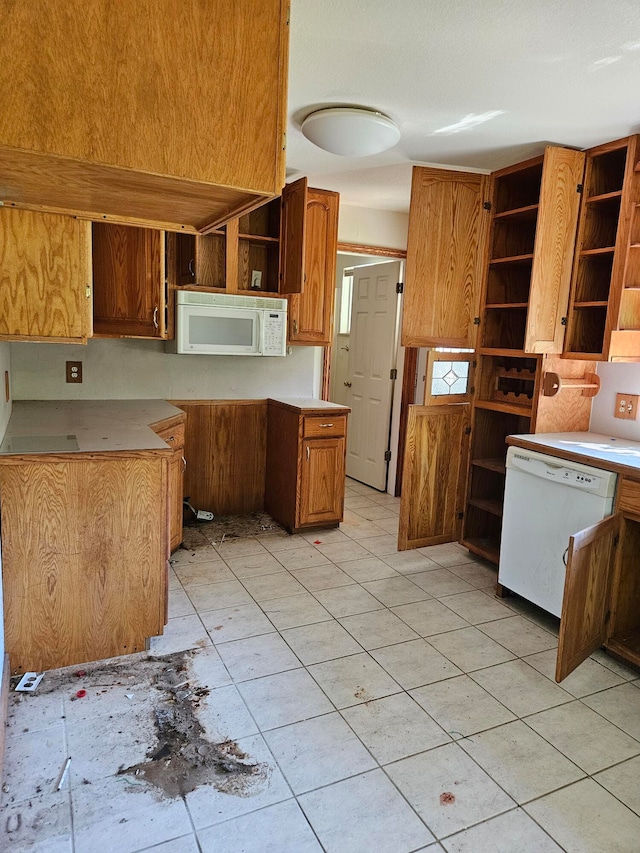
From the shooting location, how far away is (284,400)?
13.3ft

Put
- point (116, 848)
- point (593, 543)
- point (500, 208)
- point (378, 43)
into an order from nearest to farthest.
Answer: point (116, 848) < point (378, 43) < point (593, 543) < point (500, 208)

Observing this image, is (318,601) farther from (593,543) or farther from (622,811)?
(622,811)

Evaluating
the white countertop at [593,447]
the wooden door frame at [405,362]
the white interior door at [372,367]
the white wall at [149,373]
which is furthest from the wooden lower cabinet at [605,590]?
the white interior door at [372,367]

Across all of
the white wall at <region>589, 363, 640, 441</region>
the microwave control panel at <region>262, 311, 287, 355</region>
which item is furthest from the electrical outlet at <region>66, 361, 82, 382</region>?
the white wall at <region>589, 363, 640, 441</region>

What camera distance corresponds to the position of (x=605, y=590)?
247 centimetres

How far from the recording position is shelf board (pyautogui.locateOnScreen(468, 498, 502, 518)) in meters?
3.43

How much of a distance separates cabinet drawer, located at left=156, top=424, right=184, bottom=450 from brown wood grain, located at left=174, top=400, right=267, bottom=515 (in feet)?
2.09

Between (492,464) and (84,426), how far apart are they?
2.36 meters

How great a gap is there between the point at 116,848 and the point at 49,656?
0.92 meters

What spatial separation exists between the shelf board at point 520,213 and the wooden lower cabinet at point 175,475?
221 cm

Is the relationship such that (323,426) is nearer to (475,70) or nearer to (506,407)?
(506,407)

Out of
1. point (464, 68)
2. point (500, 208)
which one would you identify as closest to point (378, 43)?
point (464, 68)

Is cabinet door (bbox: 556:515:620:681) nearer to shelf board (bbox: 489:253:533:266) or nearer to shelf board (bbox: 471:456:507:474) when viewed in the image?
shelf board (bbox: 471:456:507:474)

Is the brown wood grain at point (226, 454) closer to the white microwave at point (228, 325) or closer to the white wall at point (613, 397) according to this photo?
the white microwave at point (228, 325)
